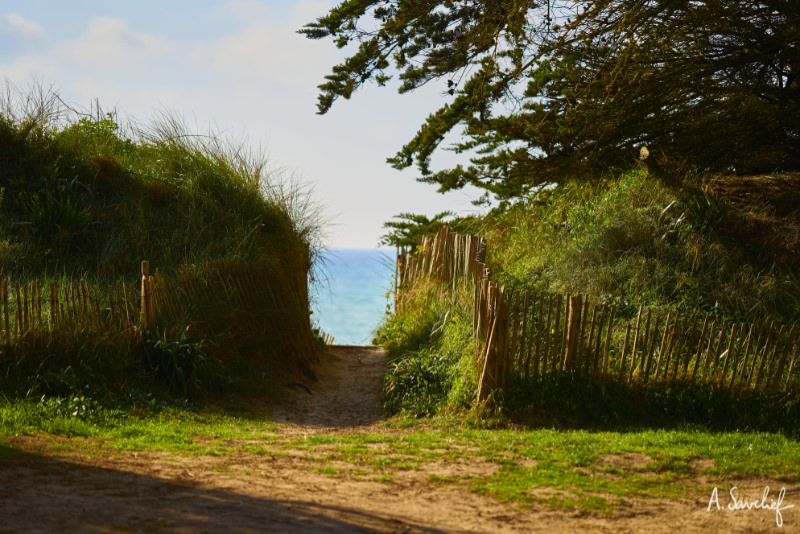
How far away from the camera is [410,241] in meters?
18.2

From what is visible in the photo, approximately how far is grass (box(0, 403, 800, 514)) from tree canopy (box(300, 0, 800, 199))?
206 inches

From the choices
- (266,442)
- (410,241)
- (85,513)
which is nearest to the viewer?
(85,513)

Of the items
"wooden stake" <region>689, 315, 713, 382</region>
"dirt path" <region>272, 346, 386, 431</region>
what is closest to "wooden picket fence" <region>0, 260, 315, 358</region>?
"dirt path" <region>272, 346, 386, 431</region>

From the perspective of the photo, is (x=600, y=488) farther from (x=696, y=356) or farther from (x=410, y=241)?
(x=410, y=241)

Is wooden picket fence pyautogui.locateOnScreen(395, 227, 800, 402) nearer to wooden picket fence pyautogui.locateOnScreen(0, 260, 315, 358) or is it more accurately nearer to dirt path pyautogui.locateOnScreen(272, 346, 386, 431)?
dirt path pyautogui.locateOnScreen(272, 346, 386, 431)

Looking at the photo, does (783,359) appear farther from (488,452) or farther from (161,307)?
(161,307)

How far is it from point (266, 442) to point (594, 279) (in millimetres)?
5452

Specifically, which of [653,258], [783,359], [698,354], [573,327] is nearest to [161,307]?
[573,327]

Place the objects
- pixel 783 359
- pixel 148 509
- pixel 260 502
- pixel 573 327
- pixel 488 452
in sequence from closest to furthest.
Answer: pixel 148 509 < pixel 260 502 < pixel 488 452 < pixel 783 359 < pixel 573 327

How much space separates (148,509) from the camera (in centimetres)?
434

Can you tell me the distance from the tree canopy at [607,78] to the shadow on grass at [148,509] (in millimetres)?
7194

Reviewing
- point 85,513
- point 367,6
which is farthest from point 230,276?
point 85,513

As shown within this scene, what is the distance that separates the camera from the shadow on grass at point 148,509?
406cm

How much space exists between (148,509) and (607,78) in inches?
363
